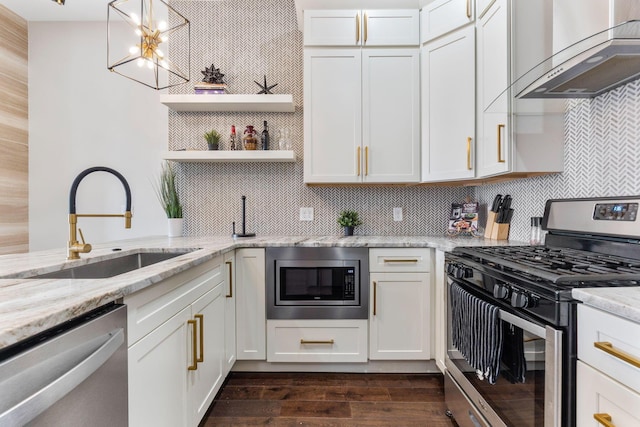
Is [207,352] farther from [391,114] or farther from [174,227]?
[391,114]

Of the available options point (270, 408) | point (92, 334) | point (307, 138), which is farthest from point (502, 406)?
point (307, 138)

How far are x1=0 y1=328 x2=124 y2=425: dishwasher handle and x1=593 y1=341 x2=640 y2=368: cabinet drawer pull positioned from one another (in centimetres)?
124

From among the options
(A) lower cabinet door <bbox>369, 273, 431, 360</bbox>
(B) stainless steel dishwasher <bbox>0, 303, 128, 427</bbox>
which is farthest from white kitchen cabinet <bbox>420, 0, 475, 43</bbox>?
(B) stainless steel dishwasher <bbox>0, 303, 128, 427</bbox>

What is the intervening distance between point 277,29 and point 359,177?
154 centimetres

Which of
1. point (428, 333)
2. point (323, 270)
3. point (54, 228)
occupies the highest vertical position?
point (54, 228)

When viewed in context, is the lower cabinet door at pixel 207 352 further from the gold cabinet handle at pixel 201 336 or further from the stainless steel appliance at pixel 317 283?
the stainless steel appliance at pixel 317 283

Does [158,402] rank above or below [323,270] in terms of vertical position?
below

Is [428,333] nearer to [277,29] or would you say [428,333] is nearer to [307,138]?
[307,138]

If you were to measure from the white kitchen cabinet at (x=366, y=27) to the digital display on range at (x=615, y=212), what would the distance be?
5.51ft

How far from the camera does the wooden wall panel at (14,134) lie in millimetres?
2727

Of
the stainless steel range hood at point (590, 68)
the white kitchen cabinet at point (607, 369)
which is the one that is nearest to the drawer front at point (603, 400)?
the white kitchen cabinet at point (607, 369)

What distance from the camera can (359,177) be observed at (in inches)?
99.7

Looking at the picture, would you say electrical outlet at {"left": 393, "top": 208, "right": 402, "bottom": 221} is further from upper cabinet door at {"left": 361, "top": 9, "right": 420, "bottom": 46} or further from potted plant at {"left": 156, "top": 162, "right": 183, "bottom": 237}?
potted plant at {"left": 156, "top": 162, "right": 183, "bottom": 237}

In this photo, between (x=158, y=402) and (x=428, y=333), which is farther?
(x=428, y=333)
